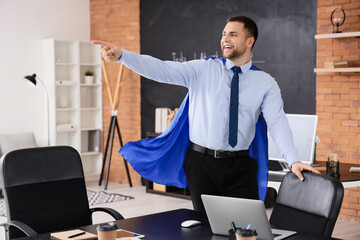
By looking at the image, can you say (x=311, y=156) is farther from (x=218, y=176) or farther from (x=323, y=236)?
(x=323, y=236)

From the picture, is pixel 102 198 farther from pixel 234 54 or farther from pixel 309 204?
pixel 309 204

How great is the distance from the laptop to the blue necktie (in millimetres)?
855

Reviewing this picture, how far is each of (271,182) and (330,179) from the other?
1.98 metres

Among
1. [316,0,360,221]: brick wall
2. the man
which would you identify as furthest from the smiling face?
[316,0,360,221]: brick wall

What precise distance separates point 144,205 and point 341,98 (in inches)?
102

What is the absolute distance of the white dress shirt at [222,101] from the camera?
3.23 m

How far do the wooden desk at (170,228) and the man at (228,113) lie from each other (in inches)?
16.0

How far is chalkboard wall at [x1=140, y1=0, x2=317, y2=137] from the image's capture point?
643 centimetres

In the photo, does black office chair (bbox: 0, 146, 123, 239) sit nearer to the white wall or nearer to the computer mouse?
the computer mouse

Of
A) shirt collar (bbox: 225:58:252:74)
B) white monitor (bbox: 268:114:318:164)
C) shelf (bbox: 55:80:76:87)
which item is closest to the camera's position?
shirt collar (bbox: 225:58:252:74)

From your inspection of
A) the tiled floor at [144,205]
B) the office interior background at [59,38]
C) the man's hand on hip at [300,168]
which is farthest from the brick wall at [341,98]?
the man's hand on hip at [300,168]

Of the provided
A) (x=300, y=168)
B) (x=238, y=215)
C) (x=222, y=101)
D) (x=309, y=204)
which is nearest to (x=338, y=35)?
(x=222, y=101)

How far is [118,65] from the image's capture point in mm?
8562

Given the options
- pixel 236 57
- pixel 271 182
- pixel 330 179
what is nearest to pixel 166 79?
pixel 236 57
